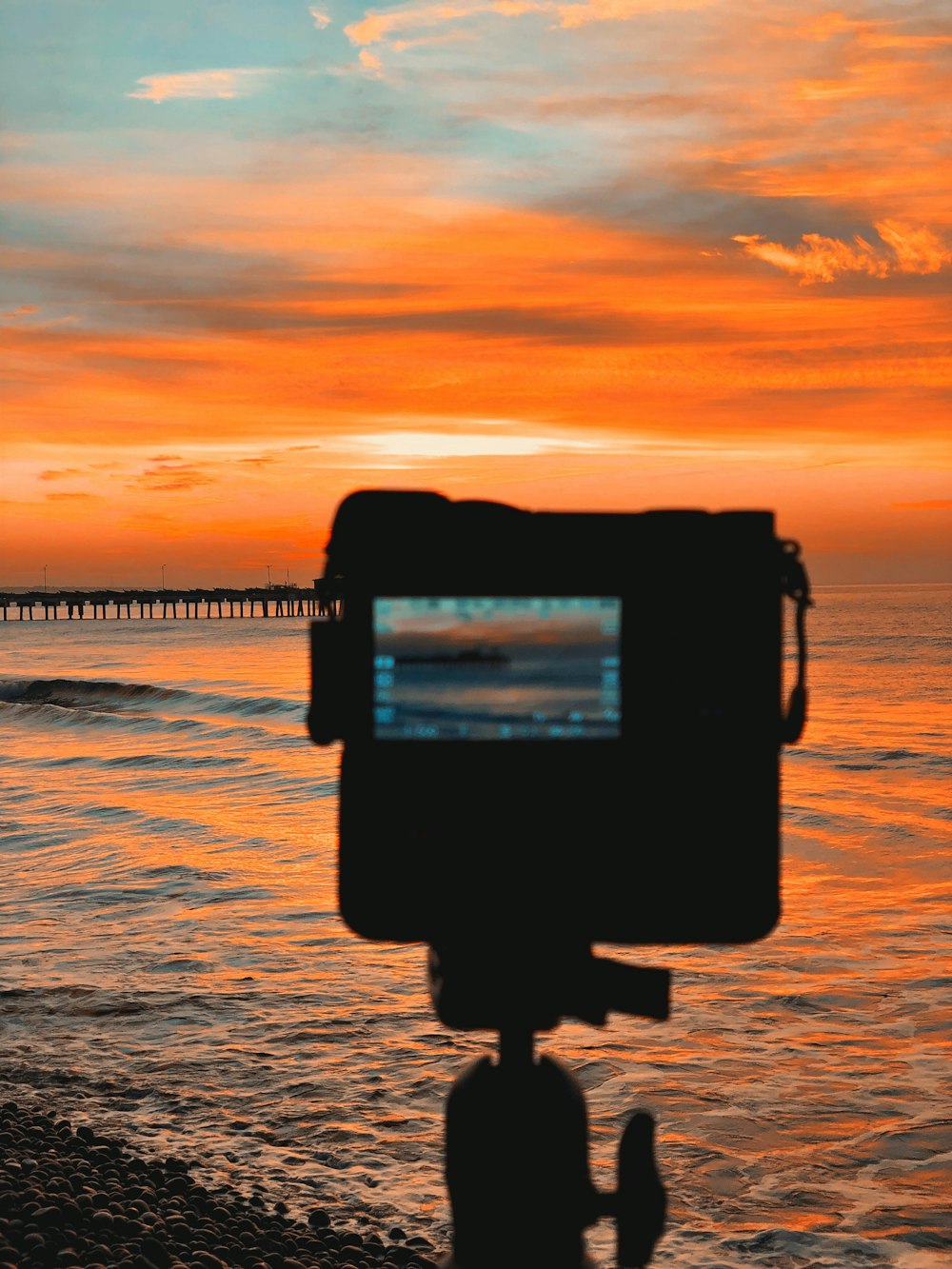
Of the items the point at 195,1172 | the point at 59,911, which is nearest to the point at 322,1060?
the point at 195,1172

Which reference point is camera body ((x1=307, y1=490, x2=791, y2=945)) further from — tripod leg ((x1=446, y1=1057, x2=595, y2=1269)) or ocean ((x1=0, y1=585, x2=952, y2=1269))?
ocean ((x1=0, y1=585, x2=952, y2=1269))

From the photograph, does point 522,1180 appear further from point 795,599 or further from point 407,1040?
point 407,1040

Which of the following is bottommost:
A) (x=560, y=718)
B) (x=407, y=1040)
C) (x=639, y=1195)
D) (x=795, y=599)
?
(x=407, y=1040)

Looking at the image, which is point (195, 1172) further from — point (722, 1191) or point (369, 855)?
point (369, 855)

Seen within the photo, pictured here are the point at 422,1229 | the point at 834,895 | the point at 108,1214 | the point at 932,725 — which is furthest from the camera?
the point at 932,725

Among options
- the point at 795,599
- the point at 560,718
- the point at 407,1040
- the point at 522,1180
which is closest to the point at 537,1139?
the point at 522,1180

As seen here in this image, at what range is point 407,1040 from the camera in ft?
20.2

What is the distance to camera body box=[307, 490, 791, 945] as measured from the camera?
147 cm

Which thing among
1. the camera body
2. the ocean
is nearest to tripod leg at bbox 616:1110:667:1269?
the camera body

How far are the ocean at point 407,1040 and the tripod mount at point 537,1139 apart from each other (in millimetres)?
2824

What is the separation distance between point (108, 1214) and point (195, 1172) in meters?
0.69

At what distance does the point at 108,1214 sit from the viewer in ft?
12.6

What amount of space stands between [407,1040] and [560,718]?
513 centimetres

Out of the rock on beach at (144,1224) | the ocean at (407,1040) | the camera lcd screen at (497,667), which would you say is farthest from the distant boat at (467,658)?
the ocean at (407,1040)
